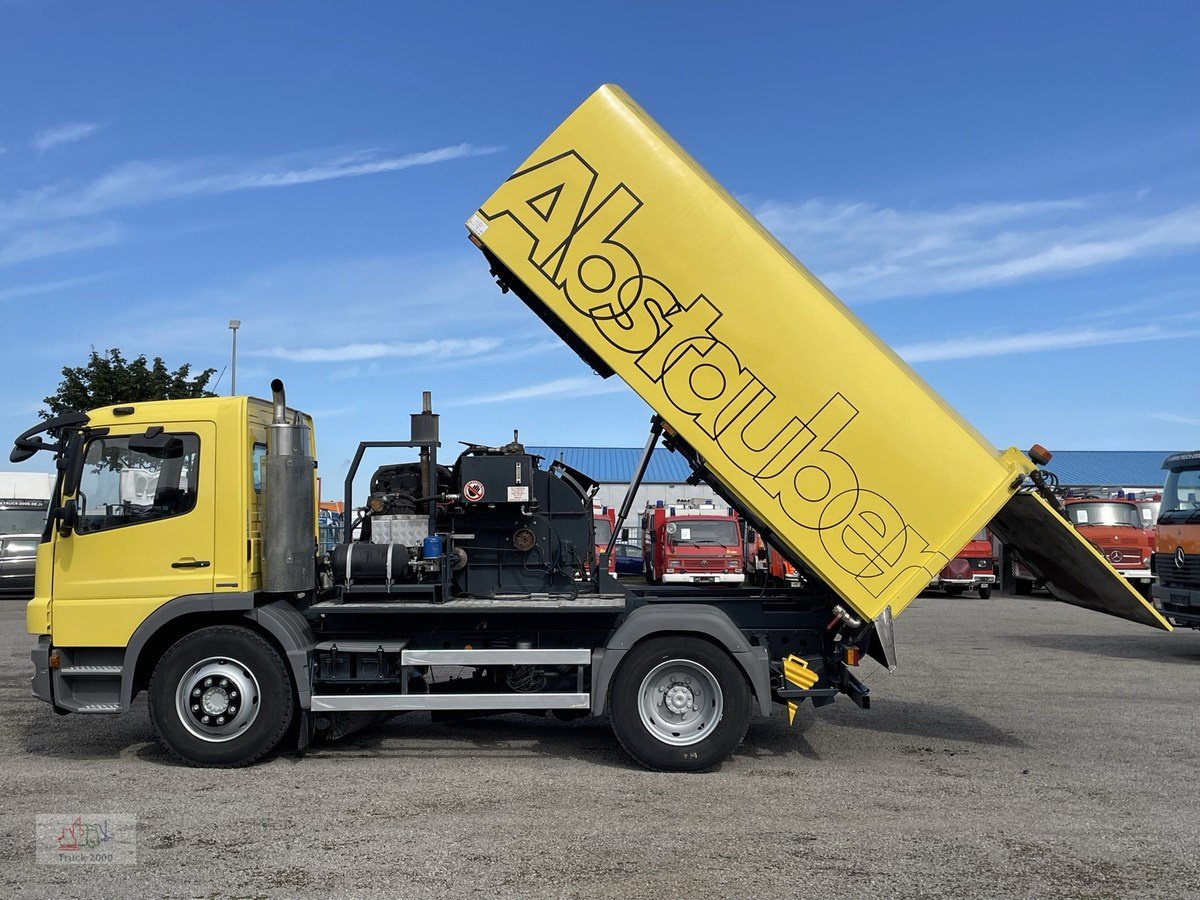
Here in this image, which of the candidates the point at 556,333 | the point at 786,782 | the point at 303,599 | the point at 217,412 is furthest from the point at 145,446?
the point at 786,782

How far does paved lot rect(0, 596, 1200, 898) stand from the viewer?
5.26 m

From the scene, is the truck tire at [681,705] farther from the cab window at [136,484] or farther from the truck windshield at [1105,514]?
the truck windshield at [1105,514]

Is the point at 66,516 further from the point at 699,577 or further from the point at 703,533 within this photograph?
the point at 703,533

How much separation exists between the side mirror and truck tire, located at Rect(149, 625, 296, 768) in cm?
117

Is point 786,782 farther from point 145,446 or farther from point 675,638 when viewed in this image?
point 145,446

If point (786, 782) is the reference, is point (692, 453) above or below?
above

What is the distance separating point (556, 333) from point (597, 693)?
8.80 feet

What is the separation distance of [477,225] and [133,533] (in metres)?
3.37

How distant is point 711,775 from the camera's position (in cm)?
743

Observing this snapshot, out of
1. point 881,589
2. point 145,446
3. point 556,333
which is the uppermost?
point 556,333

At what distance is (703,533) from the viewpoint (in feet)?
82.1

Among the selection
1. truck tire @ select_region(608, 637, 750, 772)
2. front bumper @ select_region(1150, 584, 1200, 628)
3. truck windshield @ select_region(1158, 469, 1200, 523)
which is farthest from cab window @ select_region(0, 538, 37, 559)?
truck windshield @ select_region(1158, 469, 1200, 523)

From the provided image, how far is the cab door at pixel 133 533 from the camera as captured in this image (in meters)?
7.58

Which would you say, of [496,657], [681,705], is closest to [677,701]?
[681,705]
